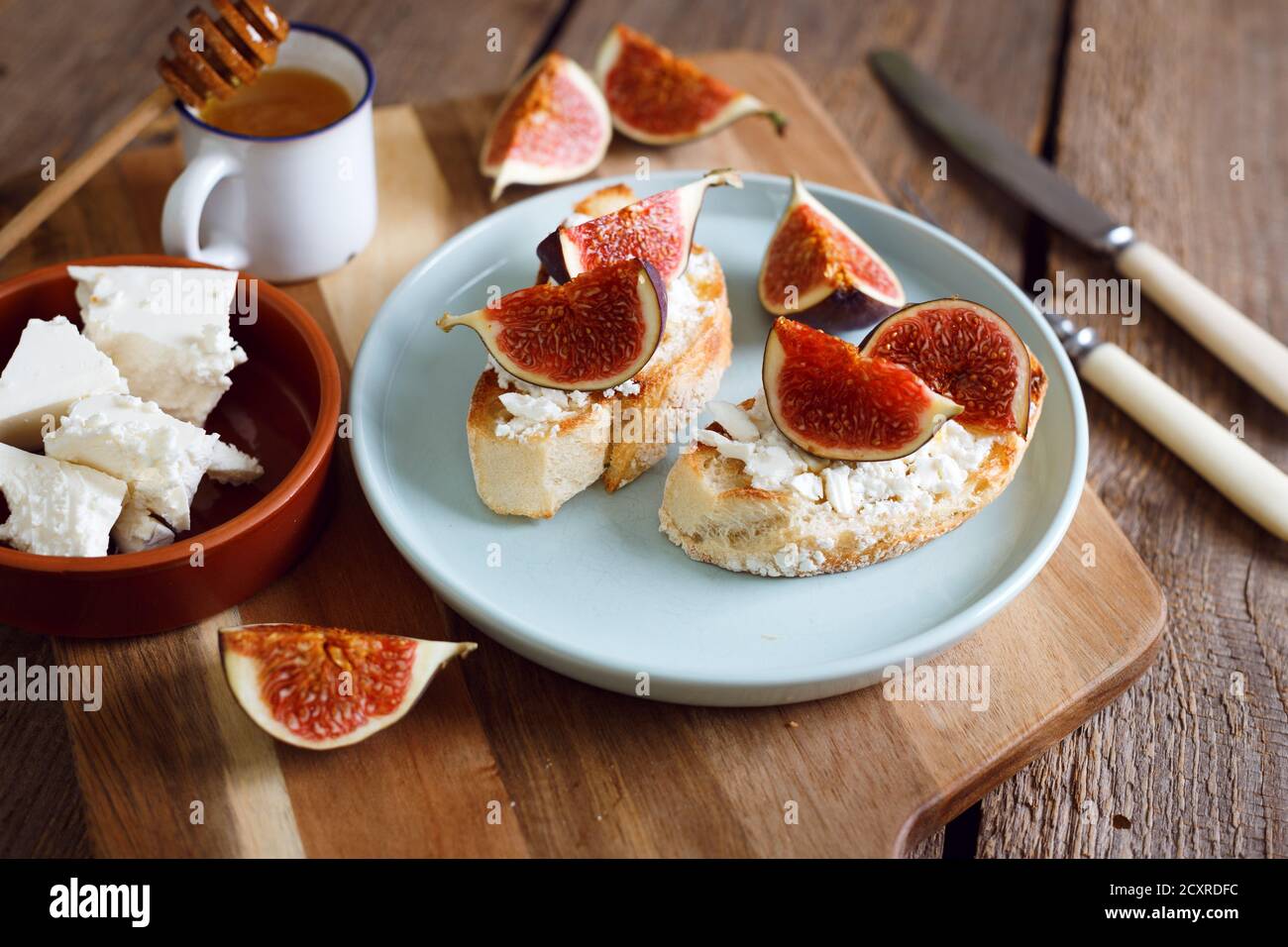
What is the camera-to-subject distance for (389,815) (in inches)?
77.4

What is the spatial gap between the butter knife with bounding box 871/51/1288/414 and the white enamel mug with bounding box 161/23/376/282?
1793mm

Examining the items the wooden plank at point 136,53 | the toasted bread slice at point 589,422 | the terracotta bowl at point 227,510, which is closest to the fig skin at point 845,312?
the toasted bread slice at point 589,422

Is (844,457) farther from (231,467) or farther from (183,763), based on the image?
(183,763)

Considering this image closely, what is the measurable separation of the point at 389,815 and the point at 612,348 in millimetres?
1008

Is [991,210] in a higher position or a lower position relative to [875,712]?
higher

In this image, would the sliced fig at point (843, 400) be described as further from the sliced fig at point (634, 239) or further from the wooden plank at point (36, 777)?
the wooden plank at point (36, 777)

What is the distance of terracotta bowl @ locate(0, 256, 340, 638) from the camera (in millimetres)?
2043

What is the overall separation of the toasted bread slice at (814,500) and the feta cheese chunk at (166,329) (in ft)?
3.26

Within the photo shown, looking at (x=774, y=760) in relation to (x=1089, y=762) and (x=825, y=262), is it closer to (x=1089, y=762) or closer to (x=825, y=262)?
(x=1089, y=762)

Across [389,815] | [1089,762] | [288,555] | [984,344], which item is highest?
[984,344]

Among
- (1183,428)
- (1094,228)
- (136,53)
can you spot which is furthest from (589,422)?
(136,53)

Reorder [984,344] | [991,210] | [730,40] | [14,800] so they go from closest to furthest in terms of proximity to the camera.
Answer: [14,800], [984,344], [991,210], [730,40]

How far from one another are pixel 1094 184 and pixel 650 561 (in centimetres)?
222

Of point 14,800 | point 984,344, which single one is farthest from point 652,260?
point 14,800
